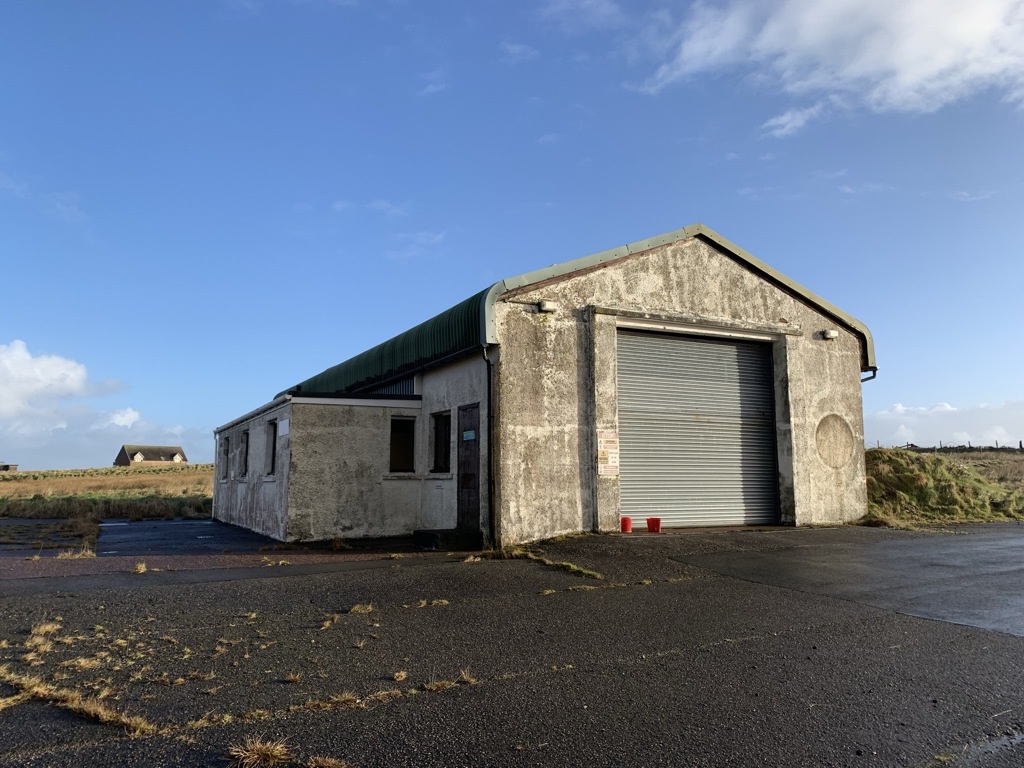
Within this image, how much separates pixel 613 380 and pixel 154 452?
116137 mm

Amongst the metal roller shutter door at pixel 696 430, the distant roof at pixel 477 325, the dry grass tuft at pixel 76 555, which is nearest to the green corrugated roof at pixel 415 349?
the distant roof at pixel 477 325

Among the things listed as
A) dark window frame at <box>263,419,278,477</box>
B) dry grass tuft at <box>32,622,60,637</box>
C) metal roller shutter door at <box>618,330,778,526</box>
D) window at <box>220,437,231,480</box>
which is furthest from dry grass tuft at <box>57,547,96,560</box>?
metal roller shutter door at <box>618,330,778,526</box>

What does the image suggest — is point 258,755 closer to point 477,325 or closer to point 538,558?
point 538,558

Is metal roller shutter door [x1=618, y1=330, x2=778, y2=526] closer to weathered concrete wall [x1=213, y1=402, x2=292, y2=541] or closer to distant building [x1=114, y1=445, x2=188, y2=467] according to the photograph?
weathered concrete wall [x1=213, y1=402, x2=292, y2=541]

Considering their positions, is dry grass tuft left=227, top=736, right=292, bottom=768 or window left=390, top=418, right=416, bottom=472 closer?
dry grass tuft left=227, top=736, right=292, bottom=768

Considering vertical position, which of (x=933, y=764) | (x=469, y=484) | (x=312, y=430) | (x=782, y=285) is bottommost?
(x=933, y=764)

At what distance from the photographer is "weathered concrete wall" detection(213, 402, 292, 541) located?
1449 centimetres

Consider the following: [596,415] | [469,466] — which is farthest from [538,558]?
[596,415]

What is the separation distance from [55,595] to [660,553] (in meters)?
7.98

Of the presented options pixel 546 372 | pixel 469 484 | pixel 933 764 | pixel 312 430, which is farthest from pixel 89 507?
pixel 933 764

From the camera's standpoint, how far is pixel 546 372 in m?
12.7

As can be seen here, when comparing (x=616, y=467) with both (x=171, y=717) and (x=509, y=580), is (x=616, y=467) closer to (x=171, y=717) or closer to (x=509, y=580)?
(x=509, y=580)

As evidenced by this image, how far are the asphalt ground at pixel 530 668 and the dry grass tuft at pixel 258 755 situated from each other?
0.07 m

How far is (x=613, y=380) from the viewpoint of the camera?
43.6 feet
